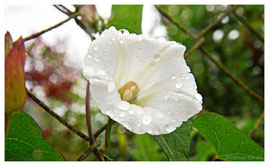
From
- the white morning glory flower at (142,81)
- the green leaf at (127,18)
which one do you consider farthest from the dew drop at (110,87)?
the green leaf at (127,18)

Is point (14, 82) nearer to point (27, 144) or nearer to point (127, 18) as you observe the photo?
point (27, 144)

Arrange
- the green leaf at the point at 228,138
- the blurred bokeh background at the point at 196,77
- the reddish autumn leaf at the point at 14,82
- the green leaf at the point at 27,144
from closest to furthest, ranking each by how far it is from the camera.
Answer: the reddish autumn leaf at the point at 14,82 → the green leaf at the point at 27,144 → the green leaf at the point at 228,138 → the blurred bokeh background at the point at 196,77

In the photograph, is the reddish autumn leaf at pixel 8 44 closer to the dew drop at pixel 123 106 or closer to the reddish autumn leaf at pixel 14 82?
the reddish autumn leaf at pixel 14 82

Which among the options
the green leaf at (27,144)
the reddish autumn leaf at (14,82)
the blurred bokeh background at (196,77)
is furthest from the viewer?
the blurred bokeh background at (196,77)

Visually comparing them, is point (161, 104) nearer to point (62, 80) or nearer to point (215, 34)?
point (62, 80)

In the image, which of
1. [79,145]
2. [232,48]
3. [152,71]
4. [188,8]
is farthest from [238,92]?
[152,71]

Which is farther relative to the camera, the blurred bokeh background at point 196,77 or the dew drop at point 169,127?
the blurred bokeh background at point 196,77

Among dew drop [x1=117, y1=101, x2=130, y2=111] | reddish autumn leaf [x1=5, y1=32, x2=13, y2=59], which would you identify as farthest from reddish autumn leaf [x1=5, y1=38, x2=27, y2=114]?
dew drop [x1=117, y1=101, x2=130, y2=111]
